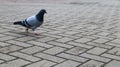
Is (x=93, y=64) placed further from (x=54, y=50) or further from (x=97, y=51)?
(x=54, y=50)

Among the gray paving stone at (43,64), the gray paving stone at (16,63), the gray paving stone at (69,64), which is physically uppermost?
the gray paving stone at (16,63)

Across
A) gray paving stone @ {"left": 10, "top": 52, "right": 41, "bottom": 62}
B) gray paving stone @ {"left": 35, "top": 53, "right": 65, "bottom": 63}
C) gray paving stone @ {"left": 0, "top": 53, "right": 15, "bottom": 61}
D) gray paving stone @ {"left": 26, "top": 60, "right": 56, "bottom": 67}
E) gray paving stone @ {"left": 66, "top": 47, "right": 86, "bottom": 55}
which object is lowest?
gray paving stone @ {"left": 66, "top": 47, "right": 86, "bottom": 55}

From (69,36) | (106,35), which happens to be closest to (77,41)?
(69,36)

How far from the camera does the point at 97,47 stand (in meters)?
5.46

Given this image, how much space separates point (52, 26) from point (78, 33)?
1128 millimetres

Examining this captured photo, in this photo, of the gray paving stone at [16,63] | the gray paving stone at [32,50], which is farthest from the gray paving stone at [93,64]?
the gray paving stone at [32,50]

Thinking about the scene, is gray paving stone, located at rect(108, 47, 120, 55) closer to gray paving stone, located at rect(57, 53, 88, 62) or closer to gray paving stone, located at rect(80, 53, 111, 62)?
gray paving stone, located at rect(80, 53, 111, 62)

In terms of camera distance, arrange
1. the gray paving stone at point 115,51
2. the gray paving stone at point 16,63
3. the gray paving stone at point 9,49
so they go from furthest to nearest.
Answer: the gray paving stone at point 115,51 → the gray paving stone at point 9,49 → the gray paving stone at point 16,63

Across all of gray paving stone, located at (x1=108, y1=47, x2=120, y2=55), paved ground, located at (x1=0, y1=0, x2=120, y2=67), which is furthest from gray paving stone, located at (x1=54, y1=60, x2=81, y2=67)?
gray paving stone, located at (x1=108, y1=47, x2=120, y2=55)

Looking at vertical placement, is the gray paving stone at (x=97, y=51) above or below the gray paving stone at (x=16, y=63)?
below

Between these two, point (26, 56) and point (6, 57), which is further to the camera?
point (26, 56)

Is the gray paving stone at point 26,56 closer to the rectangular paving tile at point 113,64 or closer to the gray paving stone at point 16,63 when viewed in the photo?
the gray paving stone at point 16,63

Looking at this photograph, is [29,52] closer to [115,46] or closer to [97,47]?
[97,47]

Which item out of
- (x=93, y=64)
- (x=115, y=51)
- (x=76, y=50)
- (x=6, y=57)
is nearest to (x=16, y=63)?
(x=6, y=57)
